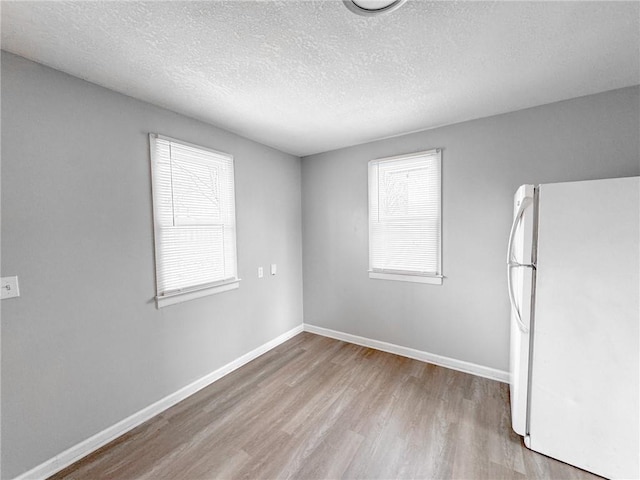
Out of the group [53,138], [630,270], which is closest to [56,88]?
[53,138]

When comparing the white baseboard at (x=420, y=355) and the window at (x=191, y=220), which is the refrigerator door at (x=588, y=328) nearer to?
the white baseboard at (x=420, y=355)

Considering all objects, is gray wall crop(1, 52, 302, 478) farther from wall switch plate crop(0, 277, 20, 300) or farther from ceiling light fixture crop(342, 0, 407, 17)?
ceiling light fixture crop(342, 0, 407, 17)

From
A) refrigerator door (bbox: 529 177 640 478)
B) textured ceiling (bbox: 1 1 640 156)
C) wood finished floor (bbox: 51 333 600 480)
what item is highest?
textured ceiling (bbox: 1 1 640 156)

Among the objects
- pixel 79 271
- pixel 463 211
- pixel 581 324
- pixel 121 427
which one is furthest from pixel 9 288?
pixel 463 211

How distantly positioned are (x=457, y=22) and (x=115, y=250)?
8.30 ft

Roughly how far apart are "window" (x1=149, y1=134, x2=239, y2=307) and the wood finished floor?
0.98m

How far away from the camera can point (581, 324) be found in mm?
1527

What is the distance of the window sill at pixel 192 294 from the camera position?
2.15 meters

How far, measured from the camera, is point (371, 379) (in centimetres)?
255

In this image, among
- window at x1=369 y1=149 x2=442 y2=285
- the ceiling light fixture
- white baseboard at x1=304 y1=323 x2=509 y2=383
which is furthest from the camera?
window at x1=369 y1=149 x2=442 y2=285

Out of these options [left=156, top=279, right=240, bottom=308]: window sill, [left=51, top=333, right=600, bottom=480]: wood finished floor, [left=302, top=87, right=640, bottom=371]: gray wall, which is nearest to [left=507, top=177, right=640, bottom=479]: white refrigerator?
[left=51, top=333, right=600, bottom=480]: wood finished floor

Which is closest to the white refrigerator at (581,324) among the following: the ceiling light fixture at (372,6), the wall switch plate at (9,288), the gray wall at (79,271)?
the ceiling light fixture at (372,6)

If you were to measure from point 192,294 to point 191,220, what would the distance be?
A: 0.67 m

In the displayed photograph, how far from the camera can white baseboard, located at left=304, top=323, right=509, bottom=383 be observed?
8.23 ft
